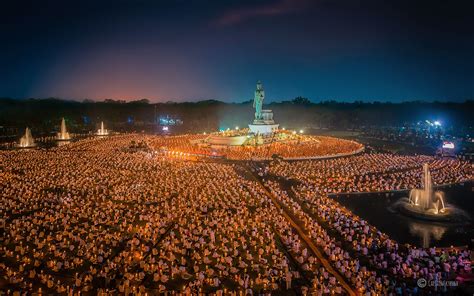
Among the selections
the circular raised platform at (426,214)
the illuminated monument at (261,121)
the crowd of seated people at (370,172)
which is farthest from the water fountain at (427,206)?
the illuminated monument at (261,121)

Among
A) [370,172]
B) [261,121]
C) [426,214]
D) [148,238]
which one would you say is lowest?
[148,238]

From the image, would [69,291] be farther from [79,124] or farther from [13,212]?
[79,124]

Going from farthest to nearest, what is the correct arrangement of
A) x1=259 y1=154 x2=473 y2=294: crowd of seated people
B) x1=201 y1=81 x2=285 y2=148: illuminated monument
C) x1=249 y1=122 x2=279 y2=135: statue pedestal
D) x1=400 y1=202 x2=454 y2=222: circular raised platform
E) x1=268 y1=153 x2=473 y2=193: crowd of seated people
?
x1=249 y1=122 x2=279 y2=135: statue pedestal
x1=201 y1=81 x2=285 y2=148: illuminated monument
x1=268 y1=153 x2=473 y2=193: crowd of seated people
x1=400 y1=202 x2=454 y2=222: circular raised platform
x1=259 y1=154 x2=473 y2=294: crowd of seated people

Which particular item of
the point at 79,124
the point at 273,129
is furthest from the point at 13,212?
the point at 79,124

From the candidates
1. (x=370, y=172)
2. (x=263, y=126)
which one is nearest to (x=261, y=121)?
(x=263, y=126)

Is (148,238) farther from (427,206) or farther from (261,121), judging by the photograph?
(261,121)

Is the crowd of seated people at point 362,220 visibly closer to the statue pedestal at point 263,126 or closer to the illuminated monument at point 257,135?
the illuminated monument at point 257,135

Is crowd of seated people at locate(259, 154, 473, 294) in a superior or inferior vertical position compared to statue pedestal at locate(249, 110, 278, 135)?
inferior

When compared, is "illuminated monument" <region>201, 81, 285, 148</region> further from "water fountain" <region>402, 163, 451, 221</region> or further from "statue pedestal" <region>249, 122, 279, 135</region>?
"water fountain" <region>402, 163, 451, 221</region>

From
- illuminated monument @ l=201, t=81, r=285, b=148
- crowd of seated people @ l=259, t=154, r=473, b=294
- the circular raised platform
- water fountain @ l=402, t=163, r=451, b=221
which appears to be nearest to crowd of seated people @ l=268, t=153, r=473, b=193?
crowd of seated people @ l=259, t=154, r=473, b=294
